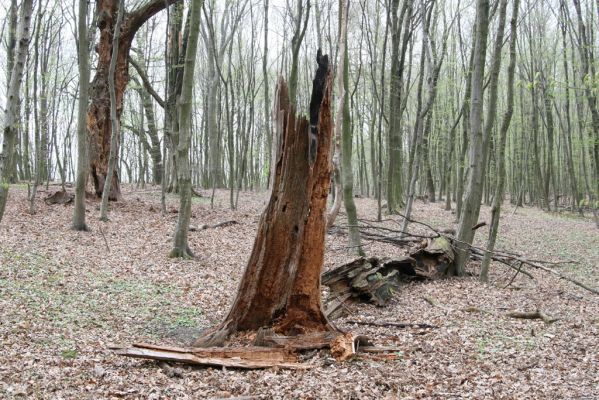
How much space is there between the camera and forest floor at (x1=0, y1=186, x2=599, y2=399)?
4.46m

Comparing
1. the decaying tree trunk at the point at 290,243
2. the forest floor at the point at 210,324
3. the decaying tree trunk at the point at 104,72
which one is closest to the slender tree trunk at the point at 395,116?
the forest floor at the point at 210,324

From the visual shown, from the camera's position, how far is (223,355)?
16.7 ft

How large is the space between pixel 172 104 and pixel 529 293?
12898mm

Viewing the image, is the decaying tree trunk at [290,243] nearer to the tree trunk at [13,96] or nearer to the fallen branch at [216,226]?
the tree trunk at [13,96]

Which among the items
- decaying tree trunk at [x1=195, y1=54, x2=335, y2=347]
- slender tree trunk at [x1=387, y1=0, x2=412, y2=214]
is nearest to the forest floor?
decaying tree trunk at [x1=195, y1=54, x2=335, y2=347]

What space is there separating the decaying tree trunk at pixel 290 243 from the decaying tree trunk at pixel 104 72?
1113cm

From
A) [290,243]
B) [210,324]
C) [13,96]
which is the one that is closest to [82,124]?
[13,96]

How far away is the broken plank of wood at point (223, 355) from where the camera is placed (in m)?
4.87

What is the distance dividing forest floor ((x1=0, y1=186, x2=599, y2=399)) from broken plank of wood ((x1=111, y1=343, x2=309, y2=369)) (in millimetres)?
106

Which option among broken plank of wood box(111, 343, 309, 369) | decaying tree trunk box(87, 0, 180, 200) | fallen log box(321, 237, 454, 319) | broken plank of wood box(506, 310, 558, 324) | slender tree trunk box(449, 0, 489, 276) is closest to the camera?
broken plank of wood box(111, 343, 309, 369)

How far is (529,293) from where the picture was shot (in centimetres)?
876

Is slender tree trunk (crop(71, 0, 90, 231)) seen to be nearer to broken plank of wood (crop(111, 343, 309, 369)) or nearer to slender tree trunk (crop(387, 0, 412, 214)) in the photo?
broken plank of wood (crop(111, 343, 309, 369))

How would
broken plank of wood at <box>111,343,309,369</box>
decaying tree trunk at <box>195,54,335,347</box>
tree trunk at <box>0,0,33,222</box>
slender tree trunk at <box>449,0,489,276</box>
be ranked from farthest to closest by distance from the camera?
slender tree trunk at <box>449,0,489,276</box>
tree trunk at <box>0,0,33,222</box>
decaying tree trunk at <box>195,54,335,347</box>
broken plank of wood at <box>111,343,309,369</box>

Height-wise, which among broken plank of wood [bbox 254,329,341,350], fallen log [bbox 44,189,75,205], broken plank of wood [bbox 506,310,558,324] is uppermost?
fallen log [bbox 44,189,75,205]
